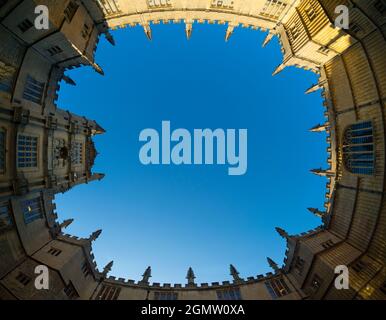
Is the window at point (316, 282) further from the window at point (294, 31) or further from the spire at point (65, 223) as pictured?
the spire at point (65, 223)

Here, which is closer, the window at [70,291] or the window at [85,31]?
the window at [70,291]

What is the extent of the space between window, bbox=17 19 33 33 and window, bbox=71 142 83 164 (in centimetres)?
1758

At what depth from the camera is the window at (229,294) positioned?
34.0 meters

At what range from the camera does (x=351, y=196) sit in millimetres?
28625

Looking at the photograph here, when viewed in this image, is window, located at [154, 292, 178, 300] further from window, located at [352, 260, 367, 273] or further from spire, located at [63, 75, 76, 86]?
spire, located at [63, 75, 76, 86]

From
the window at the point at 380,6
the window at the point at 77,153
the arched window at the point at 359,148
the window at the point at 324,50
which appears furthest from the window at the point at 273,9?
the window at the point at 77,153

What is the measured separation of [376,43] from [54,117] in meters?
38.0

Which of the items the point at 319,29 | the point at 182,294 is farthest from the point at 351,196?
the point at 182,294

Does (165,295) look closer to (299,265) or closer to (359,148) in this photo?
(299,265)

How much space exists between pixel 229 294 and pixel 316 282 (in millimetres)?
12167

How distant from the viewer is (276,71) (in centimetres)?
3650

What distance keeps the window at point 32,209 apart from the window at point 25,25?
59.5 ft

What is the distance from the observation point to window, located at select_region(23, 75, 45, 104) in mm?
27566
